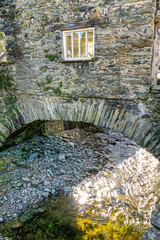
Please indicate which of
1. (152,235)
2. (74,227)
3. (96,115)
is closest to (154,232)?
(152,235)

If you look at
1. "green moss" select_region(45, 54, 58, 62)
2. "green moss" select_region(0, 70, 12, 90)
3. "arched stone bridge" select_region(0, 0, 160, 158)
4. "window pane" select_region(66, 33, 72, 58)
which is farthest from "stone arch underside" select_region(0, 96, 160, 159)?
"window pane" select_region(66, 33, 72, 58)

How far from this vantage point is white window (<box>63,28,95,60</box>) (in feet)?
12.1

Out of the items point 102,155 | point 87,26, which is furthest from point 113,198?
point 87,26

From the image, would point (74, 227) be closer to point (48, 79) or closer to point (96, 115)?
point (96, 115)

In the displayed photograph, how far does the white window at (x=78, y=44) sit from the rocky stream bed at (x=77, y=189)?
3909mm

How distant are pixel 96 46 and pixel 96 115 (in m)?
1.53

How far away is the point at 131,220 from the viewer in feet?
13.9

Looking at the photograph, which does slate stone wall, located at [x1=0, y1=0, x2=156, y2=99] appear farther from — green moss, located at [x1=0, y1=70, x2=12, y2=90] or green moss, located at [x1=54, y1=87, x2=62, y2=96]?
green moss, located at [x1=0, y1=70, x2=12, y2=90]

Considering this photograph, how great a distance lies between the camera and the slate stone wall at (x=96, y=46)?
127 inches

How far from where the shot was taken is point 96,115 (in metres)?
3.89

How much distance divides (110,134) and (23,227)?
5.74 meters

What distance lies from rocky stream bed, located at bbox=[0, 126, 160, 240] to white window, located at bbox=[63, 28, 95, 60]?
391cm

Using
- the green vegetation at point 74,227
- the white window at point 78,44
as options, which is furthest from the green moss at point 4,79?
the green vegetation at point 74,227

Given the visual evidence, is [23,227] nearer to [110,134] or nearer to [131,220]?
[131,220]
